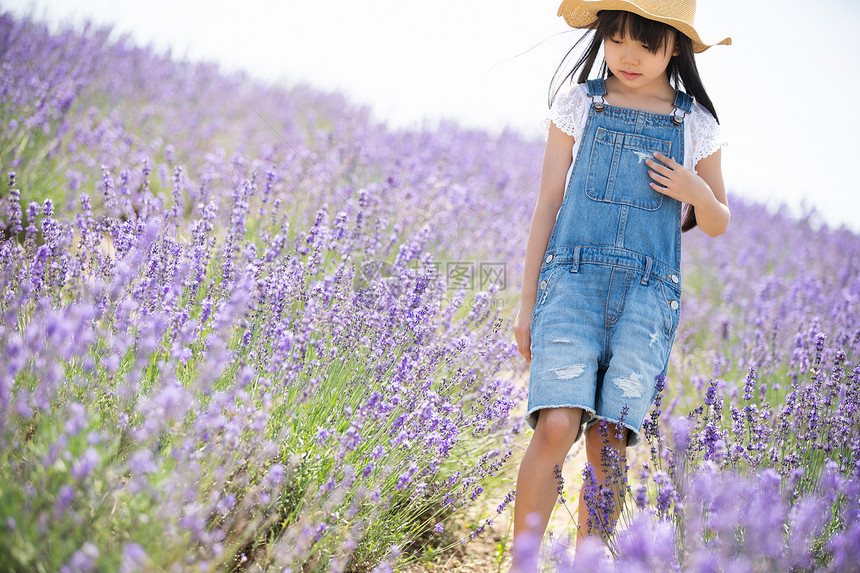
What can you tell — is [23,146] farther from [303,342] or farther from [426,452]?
[426,452]

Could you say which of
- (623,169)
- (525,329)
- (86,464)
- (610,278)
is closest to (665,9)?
(623,169)

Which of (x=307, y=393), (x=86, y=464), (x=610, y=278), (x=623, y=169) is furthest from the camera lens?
(x=623, y=169)

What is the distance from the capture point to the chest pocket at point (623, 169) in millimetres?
1766

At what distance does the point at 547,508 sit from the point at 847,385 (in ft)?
4.23

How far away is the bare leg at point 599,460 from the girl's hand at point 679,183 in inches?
26.6

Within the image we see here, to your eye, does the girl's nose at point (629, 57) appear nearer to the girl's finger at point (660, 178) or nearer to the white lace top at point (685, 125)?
the white lace top at point (685, 125)

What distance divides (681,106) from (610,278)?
602 millimetres

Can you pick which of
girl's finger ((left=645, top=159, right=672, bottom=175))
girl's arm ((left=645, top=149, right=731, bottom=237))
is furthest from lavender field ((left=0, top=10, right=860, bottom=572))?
girl's finger ((left=645, top=159, right=672, bottom=175))

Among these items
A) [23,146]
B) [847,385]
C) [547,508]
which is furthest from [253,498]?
[23,146]

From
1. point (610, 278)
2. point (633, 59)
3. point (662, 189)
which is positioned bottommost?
point (610, 278)

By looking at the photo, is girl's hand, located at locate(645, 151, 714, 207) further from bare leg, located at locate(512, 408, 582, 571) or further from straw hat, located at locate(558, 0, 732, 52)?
bare leg, located at locate(512, 408, 582, 571)

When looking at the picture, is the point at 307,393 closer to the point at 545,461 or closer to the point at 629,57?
the point at 545,461

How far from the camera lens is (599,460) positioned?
1.76 metres

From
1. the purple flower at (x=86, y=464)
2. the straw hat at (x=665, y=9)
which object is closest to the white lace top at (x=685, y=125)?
the straw hat at (x=665, y=9)
